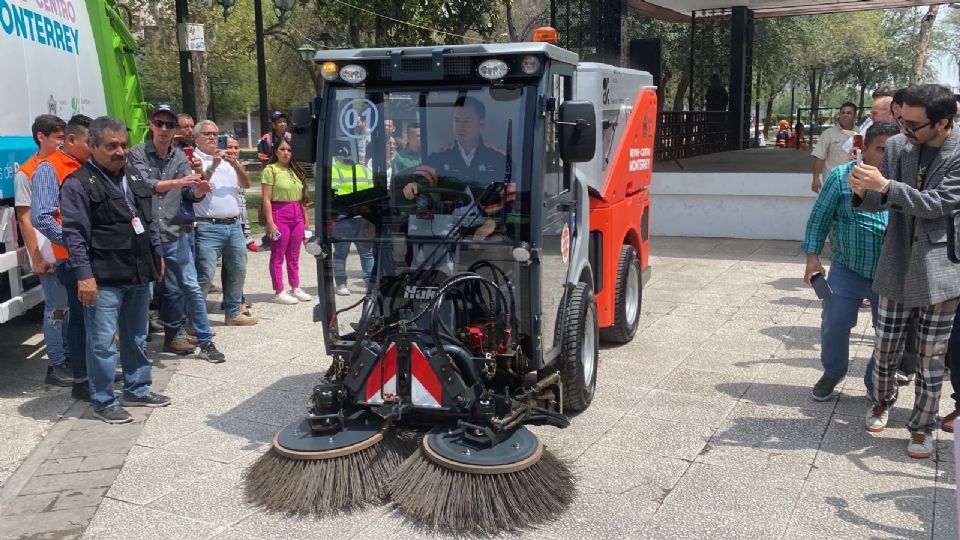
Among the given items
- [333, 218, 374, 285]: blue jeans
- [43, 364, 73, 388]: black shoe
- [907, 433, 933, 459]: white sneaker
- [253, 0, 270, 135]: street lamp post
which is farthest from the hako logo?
[253, 0, 270, 135]: street lamp post

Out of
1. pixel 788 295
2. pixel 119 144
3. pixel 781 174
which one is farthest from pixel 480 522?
pixel 781 174

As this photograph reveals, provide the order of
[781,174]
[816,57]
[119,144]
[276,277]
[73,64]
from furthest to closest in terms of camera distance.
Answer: [816,57] → [781,174] → [276,277] → [73,64] → [119,144]

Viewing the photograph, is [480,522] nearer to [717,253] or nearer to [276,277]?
[276,277]

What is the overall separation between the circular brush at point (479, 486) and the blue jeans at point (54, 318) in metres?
3.24

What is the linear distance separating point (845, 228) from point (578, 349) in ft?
5.75

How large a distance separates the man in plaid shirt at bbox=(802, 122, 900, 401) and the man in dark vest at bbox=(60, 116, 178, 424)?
408cm

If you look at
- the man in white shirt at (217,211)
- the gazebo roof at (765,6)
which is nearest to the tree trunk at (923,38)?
the gazebo roof at (765,6)

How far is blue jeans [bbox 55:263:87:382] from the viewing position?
556 cm

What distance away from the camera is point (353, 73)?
454 cm

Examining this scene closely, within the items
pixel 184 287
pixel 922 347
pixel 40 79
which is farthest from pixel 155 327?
pixel 922 347

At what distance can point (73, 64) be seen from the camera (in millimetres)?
7328

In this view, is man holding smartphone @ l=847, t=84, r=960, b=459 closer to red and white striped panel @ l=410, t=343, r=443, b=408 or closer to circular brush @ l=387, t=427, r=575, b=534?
circular brush @ l=387, t=427, r=575, b=534

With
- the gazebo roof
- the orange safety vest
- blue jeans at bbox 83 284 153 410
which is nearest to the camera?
blue jeans at bbox 83 284 153 410

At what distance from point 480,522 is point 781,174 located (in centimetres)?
1005
